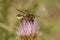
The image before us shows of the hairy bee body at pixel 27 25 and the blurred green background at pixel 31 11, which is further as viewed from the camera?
the blurred green background at pixel 31 11

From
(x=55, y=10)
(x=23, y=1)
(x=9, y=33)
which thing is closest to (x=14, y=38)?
(x=9, y=33)

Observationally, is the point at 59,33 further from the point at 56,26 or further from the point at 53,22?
the point at 56,26

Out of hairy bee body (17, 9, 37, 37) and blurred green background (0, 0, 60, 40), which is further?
blurred green background (0, 0, 60, 40)

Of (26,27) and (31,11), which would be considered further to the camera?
(31,11)

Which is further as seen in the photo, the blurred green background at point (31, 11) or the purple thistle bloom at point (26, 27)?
the blurred green background at point (31, 11)

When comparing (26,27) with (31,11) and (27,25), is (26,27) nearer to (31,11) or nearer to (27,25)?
(27,25)

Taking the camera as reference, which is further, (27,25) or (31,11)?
(31,11)

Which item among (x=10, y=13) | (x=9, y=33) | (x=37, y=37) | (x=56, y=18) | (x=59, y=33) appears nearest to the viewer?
(x=37, y=37)

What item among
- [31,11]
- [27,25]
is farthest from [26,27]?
[31,11]
